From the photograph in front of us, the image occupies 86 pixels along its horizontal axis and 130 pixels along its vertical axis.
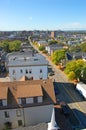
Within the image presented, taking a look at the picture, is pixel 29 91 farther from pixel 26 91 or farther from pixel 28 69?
pixel 28 69

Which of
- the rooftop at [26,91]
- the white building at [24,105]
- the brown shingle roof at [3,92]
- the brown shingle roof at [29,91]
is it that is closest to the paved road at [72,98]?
the white building at [24,105]

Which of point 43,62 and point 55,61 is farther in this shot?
point 55,61

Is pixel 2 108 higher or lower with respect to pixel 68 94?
higher

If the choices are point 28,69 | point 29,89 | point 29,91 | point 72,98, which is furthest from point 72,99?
point 29,91

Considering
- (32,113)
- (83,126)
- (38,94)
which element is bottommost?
(83,126)

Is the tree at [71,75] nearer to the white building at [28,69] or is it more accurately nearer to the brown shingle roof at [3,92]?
the white building at [28,69]

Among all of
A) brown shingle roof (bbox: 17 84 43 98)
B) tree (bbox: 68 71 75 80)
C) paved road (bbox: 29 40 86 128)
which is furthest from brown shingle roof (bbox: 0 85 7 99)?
tree (bbox: 68 71 75 80)

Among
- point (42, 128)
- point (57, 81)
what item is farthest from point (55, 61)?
point (42, 128)

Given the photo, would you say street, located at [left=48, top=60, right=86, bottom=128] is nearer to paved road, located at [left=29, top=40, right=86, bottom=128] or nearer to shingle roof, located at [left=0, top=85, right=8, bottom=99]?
paved road, located at [left=29, top=40, right=86, bottom=128]

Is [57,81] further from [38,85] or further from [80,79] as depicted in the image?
[38,85]
